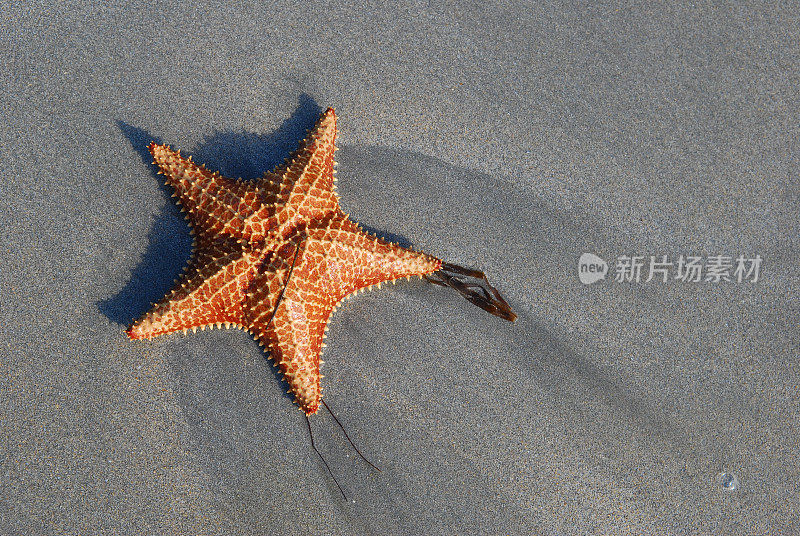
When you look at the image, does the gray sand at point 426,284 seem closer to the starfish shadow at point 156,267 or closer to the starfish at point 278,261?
the starfish shadow at point 156,267

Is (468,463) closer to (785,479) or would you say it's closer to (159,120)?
(785,479)

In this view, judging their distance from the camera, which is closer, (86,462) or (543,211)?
(86,462)

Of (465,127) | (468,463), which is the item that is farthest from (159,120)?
(468,463)

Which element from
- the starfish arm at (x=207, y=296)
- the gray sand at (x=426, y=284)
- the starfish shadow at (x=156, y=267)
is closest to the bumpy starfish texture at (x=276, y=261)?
the starfish arm at (x=207, y=296)

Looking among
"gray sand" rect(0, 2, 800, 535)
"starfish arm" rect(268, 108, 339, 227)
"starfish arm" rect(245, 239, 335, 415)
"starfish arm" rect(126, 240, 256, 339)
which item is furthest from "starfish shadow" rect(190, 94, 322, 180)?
"starfish arm" rect(245, 239, 335, 415)

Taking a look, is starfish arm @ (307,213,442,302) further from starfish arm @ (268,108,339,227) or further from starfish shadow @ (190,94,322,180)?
starfish shadow @ (190,94,322,180)

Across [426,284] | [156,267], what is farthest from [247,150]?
[426,284]
